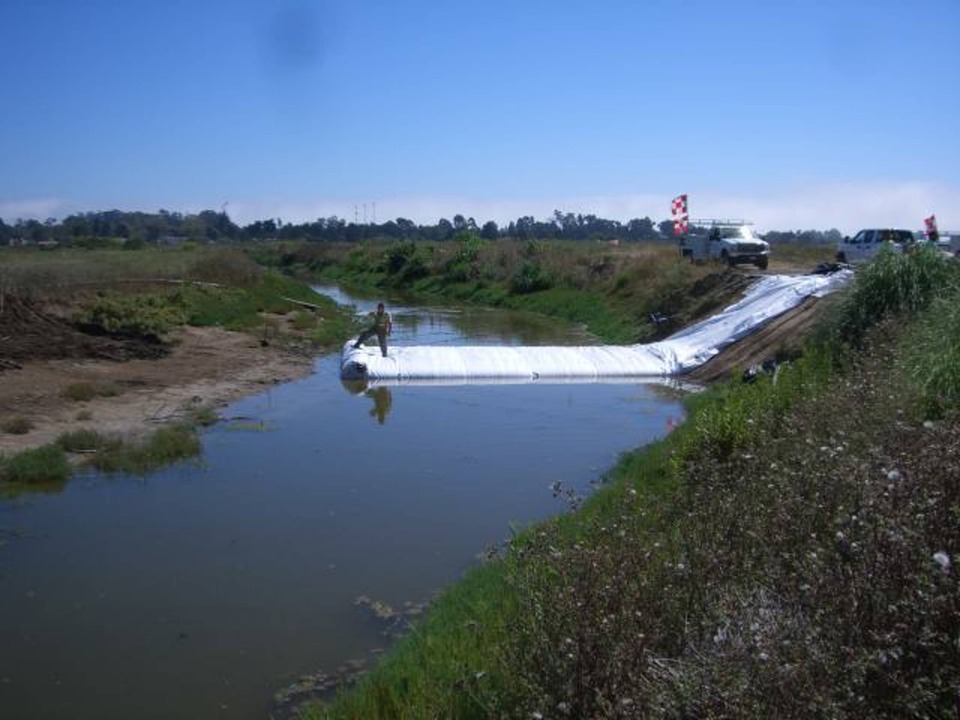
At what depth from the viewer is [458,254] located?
183 feet

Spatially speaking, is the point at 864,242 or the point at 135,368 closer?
the point at 135,368

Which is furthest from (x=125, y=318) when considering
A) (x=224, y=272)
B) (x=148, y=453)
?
(x=224, y=272)

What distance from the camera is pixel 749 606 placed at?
3955 millimetres

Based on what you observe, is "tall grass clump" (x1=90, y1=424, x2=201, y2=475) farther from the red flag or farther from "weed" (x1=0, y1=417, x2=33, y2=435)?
the red flag

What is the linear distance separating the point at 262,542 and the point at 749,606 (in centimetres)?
726

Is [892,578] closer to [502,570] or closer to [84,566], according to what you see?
[502,570]

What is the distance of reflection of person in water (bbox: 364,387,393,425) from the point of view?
56.6ft

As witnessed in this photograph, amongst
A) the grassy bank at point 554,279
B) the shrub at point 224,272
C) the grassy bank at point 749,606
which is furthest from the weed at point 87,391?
the shrub at point 224,272

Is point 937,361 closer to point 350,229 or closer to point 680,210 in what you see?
point 680,210

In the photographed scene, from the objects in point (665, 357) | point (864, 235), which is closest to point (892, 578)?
point (665, 357)

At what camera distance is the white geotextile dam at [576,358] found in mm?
20500

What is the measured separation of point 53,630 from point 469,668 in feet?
14.7

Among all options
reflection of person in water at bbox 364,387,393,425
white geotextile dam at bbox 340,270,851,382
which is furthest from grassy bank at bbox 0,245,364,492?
white geotextile dam at bbox 340,270,851,382

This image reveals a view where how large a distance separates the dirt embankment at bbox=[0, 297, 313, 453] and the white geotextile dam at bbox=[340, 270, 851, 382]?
235 cm
